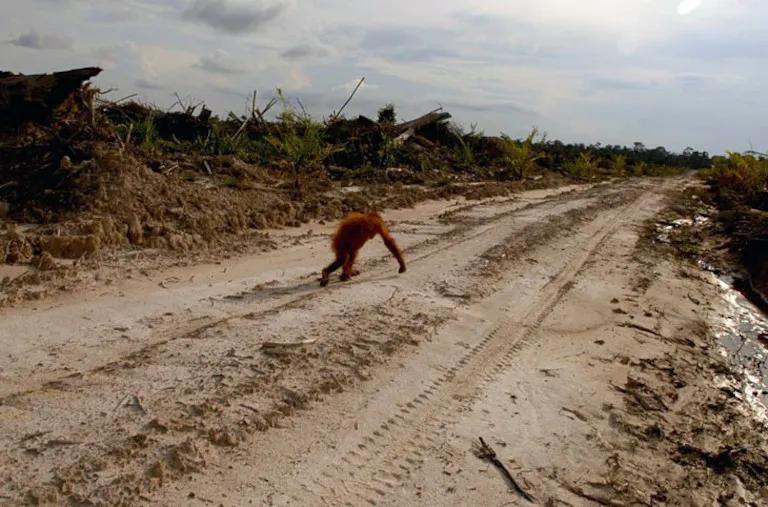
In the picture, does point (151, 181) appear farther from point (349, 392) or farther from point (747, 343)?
point (747, 343)

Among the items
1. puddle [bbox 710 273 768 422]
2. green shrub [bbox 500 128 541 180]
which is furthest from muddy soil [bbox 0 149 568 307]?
green shrub [bbox 500 128 541 180]

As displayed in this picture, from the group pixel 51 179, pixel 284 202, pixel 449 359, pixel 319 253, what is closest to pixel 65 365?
pixel 449 359

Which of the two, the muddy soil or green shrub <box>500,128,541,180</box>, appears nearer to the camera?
the muddy soil

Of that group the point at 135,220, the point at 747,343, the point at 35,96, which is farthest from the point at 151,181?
the point at 747,343

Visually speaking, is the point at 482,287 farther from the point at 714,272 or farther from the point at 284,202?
the point at 714,272

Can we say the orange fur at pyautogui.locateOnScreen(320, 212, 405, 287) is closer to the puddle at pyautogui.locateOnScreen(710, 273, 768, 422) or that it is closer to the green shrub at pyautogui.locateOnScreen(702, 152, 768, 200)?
the puddle at pyautogui.locateOnScreen(710, 273, 768, 422)

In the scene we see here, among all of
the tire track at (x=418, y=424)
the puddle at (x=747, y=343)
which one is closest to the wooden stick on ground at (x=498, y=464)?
the tire track at (x=418, y=424)

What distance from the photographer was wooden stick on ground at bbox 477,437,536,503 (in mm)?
2793

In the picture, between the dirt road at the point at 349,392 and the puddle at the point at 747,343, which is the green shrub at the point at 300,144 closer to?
the dirt road at the point at 349,392

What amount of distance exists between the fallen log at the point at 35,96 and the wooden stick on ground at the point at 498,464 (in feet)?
25.9

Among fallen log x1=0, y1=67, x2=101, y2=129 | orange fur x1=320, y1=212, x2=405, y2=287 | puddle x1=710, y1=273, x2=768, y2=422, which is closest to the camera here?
puddle x1=710, y1=273, x2=768, y2=422

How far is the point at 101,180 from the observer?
6664mm

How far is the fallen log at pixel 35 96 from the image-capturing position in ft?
27.9

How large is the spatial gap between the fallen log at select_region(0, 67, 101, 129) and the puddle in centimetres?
859
